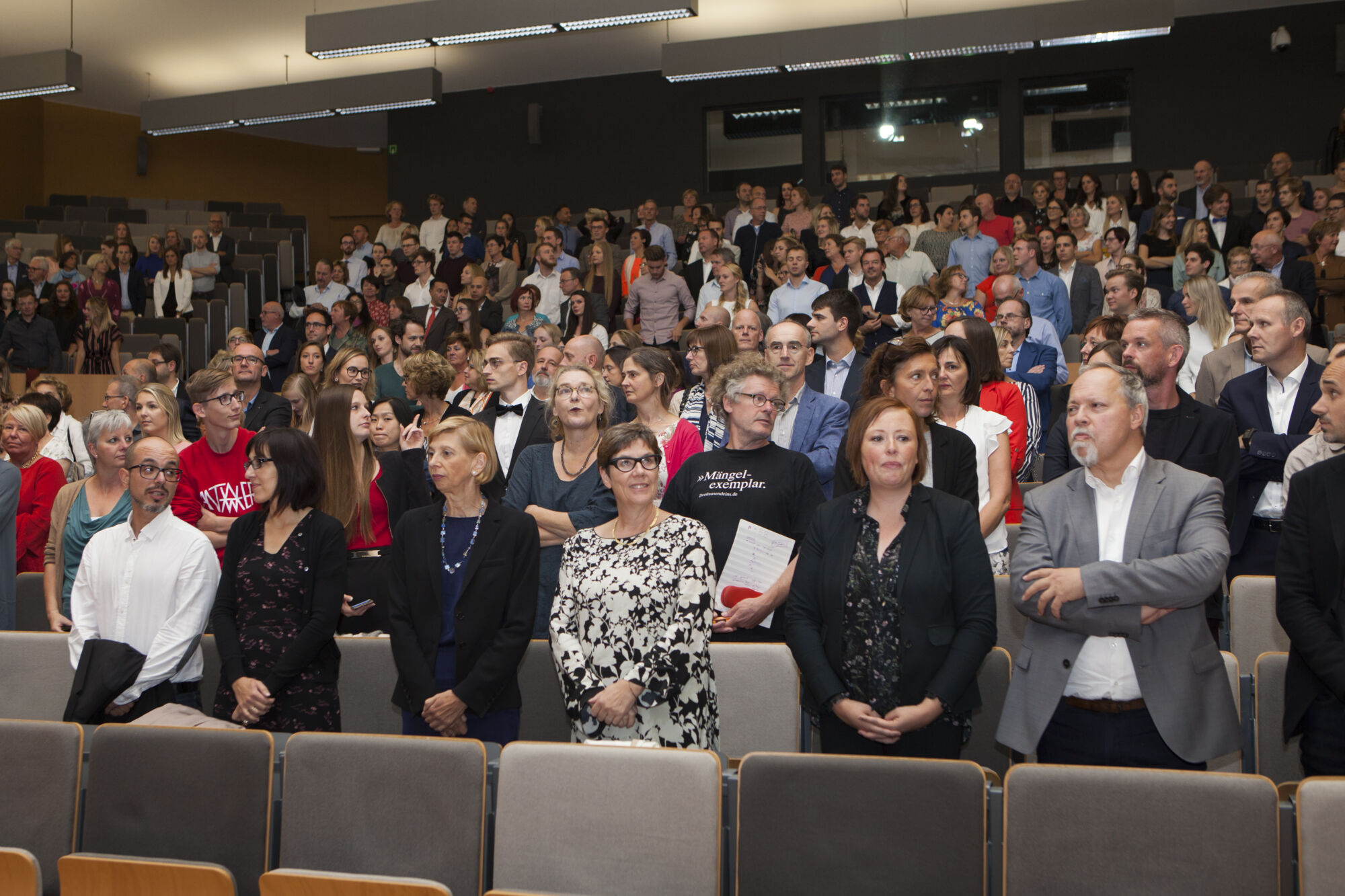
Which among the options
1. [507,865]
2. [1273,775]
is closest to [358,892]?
[507,865]

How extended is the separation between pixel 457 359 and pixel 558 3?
4.70 metres

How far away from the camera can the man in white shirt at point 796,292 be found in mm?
6516

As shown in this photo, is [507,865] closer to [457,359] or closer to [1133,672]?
[1133,672]

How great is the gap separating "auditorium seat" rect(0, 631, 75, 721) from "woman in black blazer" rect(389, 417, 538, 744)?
40.7 inches

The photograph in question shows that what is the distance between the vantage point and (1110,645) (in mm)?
2256

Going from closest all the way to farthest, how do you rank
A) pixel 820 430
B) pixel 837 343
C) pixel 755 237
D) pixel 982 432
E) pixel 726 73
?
pixel 982 432 < pixel 820 430 < pixel 837 343 < pixel 755 237 < pixel 726 73

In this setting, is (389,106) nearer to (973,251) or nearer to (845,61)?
(845,61)

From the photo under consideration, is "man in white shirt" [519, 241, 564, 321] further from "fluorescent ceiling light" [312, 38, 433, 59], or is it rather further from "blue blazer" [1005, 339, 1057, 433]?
"blue blazer" [1005, 339, 1057, 433]

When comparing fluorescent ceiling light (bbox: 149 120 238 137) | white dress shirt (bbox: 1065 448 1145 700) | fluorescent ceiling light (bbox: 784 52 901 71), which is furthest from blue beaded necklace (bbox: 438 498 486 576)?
fluorescent ceiling light (bbox: 149 120 238 137)

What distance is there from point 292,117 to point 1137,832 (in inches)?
456

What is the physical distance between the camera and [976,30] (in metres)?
9.52

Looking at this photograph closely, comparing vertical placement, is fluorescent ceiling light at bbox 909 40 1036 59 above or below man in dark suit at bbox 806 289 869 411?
above

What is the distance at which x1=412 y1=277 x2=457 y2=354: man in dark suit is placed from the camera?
310 inches

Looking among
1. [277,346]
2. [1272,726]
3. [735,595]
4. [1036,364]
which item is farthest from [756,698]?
[277,346]
